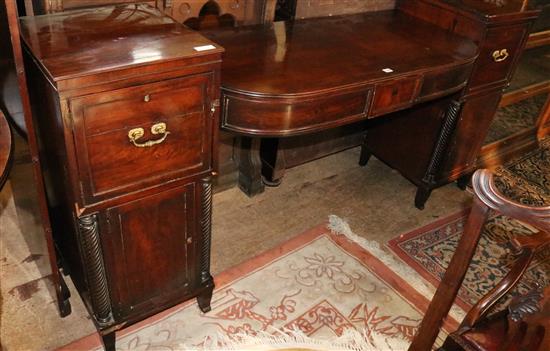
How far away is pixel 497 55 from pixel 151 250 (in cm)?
170

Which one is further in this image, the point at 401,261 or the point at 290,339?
the point at 401,261

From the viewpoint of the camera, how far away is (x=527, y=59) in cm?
287

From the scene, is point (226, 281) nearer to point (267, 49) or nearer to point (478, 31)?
point (267, 49)

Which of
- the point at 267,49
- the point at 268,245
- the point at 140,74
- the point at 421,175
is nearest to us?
the point at 140,74

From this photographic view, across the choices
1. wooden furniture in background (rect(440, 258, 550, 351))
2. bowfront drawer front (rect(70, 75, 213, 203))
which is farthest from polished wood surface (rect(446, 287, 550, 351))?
bowfront drawer front (rect(70, 75, 213, 203))

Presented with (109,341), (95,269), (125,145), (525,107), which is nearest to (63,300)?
(109,341)

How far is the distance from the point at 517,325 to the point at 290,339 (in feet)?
2.77

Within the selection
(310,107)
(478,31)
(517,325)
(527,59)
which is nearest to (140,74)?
→ (310,107)

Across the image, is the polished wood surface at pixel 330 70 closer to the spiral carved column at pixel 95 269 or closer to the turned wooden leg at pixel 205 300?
the spiral carved column at pixel 95 269

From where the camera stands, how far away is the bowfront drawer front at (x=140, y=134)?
126 centimetres

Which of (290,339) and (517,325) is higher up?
(517,325)

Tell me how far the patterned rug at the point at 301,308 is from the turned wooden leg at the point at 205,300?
2 centimetres

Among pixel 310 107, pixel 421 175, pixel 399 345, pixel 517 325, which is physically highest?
pixel 310 107

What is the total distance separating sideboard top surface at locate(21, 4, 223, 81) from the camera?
4.02 feet
